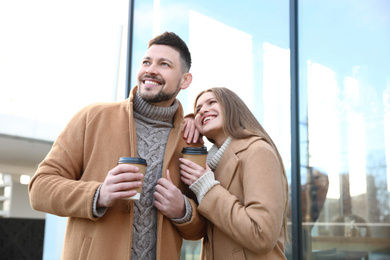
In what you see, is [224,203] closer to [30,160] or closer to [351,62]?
[351,62]

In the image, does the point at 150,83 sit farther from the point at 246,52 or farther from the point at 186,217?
the point at 246,52

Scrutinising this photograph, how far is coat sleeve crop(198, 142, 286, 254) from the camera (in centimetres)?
151

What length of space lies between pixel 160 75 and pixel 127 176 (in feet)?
1.93

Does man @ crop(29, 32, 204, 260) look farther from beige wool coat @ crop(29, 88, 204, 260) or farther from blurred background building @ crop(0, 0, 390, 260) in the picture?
blurred background building @ crop(0, 0, 390, 260)

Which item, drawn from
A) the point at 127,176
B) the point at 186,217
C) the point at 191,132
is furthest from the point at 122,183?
the point at 191,132

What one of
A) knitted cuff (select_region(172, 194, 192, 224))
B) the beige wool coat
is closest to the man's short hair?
the beige wool coat

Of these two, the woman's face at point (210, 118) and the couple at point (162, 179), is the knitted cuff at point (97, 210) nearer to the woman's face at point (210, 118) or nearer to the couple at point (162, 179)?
the couple at point (162, 179)

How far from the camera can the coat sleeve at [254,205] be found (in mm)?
1513

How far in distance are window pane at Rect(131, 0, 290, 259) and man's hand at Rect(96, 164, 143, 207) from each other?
6.23 ft

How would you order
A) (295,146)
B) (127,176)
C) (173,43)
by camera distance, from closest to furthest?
(127,176)
(173,43)
(295,146)

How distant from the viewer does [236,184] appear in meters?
1.73

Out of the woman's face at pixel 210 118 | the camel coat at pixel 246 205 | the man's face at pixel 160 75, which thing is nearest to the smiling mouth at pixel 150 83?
the man's face at pixel 160 75

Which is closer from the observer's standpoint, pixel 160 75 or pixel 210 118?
pixel 160 75

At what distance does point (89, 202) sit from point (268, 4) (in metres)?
2.61
